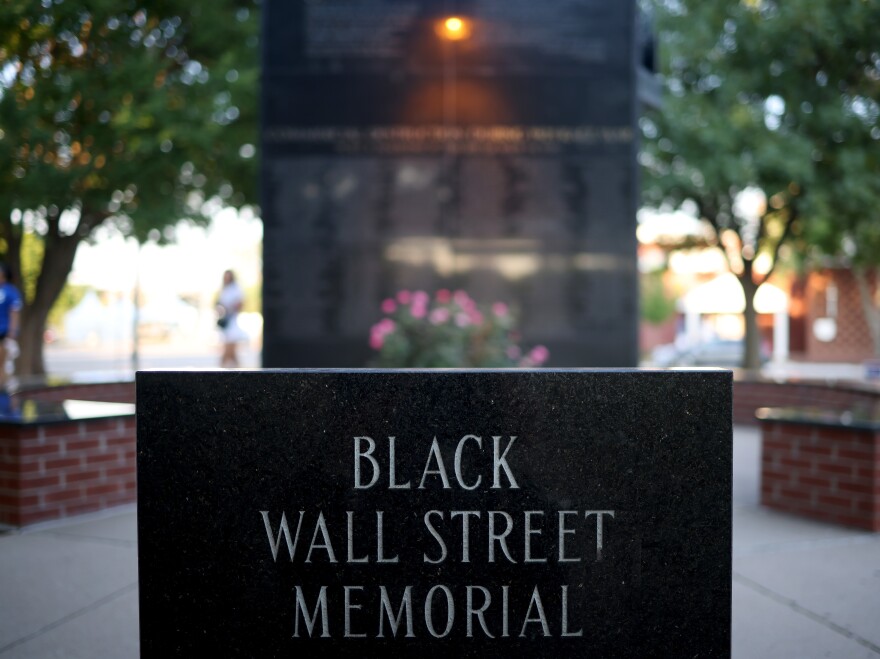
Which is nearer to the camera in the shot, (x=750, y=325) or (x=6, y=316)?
(x=6, y=316)

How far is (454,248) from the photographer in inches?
328

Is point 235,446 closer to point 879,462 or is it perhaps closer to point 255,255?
point 879,462

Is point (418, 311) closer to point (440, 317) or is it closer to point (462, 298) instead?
point (440, 317)

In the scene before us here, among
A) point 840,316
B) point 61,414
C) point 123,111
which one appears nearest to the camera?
point 61,414

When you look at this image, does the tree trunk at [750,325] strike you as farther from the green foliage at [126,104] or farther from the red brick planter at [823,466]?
the red brick planter at [823,466]

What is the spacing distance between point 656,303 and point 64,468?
36715 millimetres

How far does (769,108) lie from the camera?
15.5 metres

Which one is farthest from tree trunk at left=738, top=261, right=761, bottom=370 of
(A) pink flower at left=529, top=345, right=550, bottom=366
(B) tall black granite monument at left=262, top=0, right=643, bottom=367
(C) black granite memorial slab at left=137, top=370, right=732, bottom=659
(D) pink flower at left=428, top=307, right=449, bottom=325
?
(C) black granite memorial slab at left=137, top=370, right=732, bottom=659

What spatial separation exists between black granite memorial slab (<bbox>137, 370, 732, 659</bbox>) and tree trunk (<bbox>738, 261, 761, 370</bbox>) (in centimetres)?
1606

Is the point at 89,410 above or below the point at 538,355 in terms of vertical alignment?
below

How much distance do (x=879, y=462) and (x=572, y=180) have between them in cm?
451

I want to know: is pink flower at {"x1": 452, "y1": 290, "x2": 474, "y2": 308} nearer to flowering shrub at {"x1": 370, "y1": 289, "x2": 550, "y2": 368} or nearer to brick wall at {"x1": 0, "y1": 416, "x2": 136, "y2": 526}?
flowering shrub at {"x1": 370, "y1": 289, "x2": 550, "y2": 368}

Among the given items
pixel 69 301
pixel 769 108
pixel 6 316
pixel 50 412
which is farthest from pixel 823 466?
pixel 69 301

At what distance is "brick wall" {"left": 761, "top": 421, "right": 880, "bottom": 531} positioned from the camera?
15.3ft
